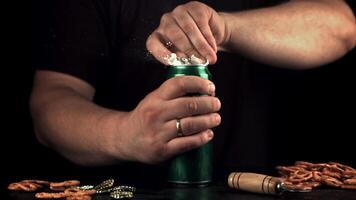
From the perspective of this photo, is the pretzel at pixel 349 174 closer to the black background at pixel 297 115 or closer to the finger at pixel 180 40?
the finger at pixel 180 40

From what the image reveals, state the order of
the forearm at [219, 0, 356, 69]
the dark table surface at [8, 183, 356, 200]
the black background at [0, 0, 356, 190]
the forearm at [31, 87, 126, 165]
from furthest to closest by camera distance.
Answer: the black background at [0, 0, 356, 190] < the forearm at [219, 0, 356, 69] < the forearm at [31, 87, 126, 165] < the dark table surface at [8, 183, 356, 200]

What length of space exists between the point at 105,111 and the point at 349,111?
32.5 inches

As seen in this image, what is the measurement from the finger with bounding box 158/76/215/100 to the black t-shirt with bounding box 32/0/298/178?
0.50 meters

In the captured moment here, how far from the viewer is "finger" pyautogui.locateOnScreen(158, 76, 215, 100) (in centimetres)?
103

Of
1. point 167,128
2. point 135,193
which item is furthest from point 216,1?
point 135,193

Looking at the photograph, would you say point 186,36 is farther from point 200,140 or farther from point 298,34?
point 298,34

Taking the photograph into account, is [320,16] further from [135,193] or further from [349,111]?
[135,193]

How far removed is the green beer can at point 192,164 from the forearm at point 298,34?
0.44 meters

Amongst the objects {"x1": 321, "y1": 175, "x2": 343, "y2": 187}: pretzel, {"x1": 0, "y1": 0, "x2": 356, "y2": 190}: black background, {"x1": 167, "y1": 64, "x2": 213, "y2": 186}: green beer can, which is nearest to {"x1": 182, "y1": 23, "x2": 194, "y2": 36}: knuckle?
{"x1": 167, "y1": 64, "x2": 213, "y2": 186}: green beer can

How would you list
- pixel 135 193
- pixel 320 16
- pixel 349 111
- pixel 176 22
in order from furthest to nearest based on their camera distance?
1. pixel 349 111
2. pixel 320 16
3. pixel 176 22
4. pixel 135 193

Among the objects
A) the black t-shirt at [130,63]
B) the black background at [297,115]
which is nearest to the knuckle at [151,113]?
the black t-shirt at [130,63]

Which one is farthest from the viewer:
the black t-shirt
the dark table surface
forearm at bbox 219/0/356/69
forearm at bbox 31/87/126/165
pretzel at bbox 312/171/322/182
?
the black t-shirt

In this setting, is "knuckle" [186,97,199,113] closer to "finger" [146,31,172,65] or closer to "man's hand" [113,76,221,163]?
"man's hand" [113,76,221,163]

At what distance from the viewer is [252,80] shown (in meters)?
1.75
